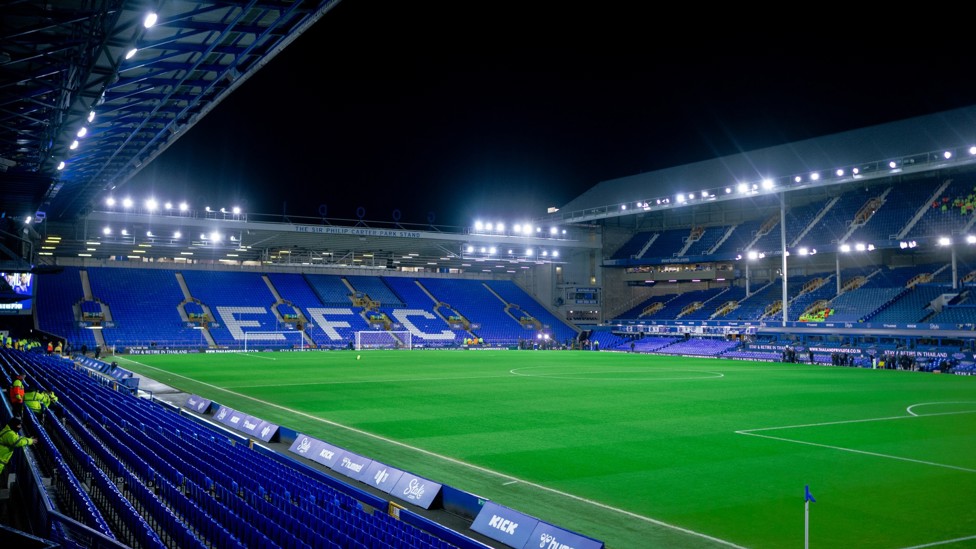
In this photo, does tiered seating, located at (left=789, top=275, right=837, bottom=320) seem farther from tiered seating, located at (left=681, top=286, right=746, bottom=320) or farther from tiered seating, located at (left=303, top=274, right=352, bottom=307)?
tiered seating, located at (left=303, top=274, right=352, bottom=307)

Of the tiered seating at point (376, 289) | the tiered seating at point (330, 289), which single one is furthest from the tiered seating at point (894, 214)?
the tiered seating at point (330, 289)

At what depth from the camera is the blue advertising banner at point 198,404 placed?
21328 mm

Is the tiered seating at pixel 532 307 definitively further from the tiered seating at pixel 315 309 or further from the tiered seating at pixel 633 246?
the tiered seating at pixel 315 309

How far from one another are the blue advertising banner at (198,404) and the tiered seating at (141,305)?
32303 mm

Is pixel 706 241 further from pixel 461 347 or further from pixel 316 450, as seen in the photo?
pixel 316 450

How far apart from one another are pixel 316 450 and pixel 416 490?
3994 millimetres

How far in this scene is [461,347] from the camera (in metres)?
61.8

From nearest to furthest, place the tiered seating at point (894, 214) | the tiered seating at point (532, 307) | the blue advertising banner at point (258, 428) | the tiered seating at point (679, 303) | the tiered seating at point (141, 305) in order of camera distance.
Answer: the blue advertising banner at point (258, 428) → the tiered seating at point (894, 214) → the tiered seating at point (141, 305) → the tiered seating at point (679, 303) → the tiered seating at point (532, 307)

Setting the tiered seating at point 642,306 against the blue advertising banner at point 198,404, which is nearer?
the blue advertising banner at point 198,404

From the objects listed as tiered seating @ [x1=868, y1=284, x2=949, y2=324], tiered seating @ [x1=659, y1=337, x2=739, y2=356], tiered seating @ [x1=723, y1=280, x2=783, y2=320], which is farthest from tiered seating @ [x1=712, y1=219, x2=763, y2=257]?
tiered seating @ [x1=868, y1=284, x2=949, y2=324]

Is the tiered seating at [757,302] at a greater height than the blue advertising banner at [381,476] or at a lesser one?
greater

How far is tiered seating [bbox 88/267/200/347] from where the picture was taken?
52281 mm

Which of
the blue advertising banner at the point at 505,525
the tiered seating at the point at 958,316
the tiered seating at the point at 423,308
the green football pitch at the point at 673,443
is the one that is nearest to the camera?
the blue advertising banner at the point at 505,525

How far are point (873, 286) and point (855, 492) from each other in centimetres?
4590
